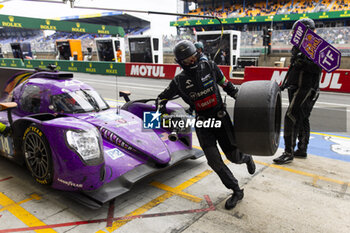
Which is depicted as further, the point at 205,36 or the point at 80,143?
the point at 205,36

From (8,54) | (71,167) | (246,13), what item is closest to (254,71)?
(71,167)

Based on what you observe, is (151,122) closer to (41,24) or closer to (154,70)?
(154,70)

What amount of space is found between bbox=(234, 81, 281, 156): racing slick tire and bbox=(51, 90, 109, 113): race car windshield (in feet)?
8.06

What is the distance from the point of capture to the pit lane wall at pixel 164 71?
497 inches

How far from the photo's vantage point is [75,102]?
435 cm

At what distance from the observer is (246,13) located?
135ft

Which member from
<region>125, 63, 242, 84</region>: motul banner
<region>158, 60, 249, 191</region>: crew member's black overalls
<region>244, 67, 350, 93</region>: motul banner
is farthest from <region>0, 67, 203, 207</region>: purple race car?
<region>125, 63, 242, 84</region>: motul banner

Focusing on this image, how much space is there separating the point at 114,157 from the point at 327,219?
2543mm

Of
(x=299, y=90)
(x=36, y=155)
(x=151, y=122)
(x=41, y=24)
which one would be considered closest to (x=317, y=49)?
(x=299, y=90)

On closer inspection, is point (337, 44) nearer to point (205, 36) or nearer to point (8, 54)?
point (205, 36)

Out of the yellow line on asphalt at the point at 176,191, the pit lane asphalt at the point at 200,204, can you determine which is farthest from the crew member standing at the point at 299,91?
the yellow line on asphalt at the point at 176,191

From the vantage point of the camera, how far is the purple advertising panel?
12.7 feet

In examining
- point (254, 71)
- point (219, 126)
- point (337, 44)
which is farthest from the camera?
point (337, 44)

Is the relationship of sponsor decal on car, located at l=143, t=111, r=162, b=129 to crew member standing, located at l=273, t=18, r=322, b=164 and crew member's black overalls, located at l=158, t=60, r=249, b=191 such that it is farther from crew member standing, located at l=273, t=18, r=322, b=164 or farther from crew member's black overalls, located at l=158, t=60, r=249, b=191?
crew member standing, located at l=273, t=18, r=322, b=164
